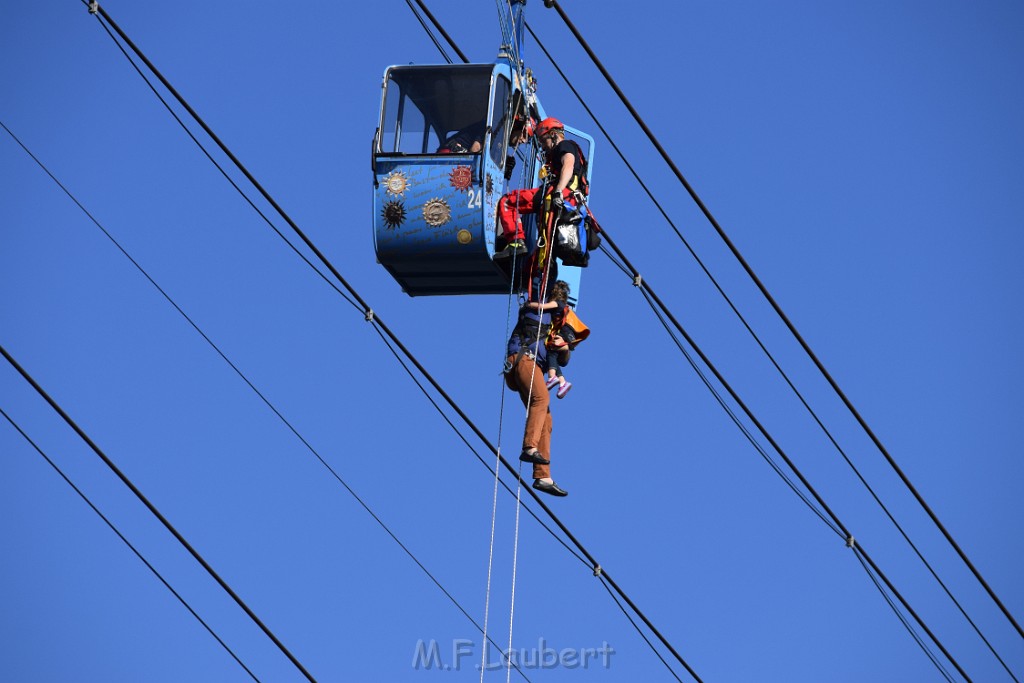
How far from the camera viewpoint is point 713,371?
74.5 feet

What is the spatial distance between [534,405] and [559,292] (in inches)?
37.0

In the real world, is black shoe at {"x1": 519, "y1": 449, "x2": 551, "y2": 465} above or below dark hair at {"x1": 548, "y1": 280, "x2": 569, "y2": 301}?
below

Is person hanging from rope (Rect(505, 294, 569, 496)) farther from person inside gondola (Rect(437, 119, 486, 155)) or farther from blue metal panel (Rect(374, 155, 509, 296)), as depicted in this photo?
person inside gondola (Rect(437, 119, 486, 155))

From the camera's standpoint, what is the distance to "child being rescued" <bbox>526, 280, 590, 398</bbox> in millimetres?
21453

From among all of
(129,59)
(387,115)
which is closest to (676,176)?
(387,115)

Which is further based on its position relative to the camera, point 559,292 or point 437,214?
point 559,292

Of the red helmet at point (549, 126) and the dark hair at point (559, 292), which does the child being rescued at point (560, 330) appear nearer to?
the dark hair at point (559, 292)

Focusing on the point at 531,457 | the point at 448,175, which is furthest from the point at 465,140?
the point at 531,457

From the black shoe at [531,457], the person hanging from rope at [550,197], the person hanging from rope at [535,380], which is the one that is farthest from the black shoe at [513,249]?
the black shoe at [531,457]

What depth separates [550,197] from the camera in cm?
2122

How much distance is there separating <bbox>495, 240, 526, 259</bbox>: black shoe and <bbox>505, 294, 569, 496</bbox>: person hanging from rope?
0.45 m

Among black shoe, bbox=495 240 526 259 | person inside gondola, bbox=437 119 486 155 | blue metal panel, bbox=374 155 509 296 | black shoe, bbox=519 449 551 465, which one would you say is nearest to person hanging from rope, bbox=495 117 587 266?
black shoe, bbox=495 240 526 259

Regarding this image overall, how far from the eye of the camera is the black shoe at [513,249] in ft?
69.8

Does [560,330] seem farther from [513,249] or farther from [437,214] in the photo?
[437,214]
